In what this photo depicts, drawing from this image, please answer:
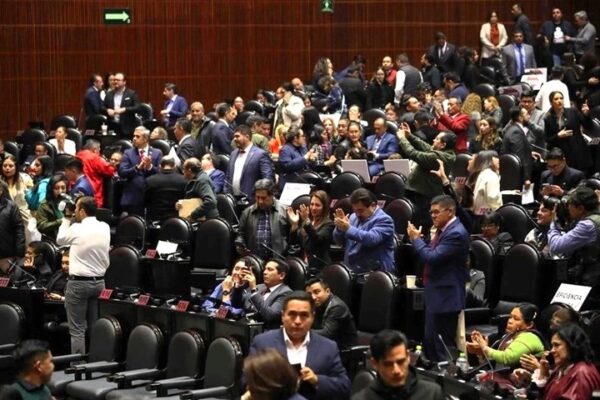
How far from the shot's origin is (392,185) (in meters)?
12.2

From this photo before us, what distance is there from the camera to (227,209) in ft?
39.5

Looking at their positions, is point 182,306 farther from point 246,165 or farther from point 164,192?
point 164,192

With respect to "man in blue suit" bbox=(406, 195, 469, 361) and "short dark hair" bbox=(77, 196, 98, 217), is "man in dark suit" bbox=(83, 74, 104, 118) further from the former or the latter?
"man in blue suit" bbox=(406, 195, 469, 361)

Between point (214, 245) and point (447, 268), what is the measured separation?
122 inches

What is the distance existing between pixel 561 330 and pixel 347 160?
6545 millimetres

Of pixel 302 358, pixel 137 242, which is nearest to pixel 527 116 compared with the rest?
pixel 137 242

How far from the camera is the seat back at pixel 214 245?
11.0 metres

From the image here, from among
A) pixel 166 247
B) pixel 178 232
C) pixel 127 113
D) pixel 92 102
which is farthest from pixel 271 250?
pixel 92 102

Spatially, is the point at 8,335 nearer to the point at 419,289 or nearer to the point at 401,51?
the point at 419,289

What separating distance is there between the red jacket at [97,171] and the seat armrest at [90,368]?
4.26 metres

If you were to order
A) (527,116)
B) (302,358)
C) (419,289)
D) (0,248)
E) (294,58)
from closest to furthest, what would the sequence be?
1. (302,358)
2. (419,289)
3. (0,248)
4. (527,116)
5. (294,58)

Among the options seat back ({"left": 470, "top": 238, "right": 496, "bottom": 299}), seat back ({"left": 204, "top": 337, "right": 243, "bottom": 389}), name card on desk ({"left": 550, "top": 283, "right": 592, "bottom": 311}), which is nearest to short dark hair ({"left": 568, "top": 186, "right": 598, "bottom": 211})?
name card on desk ({"left": 550, "top": 283, "right": 592, "bottom": 311})

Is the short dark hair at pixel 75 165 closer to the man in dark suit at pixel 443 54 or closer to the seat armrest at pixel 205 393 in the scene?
the seat armrest at pixel 205 393

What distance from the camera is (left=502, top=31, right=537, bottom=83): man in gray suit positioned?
1838cm
